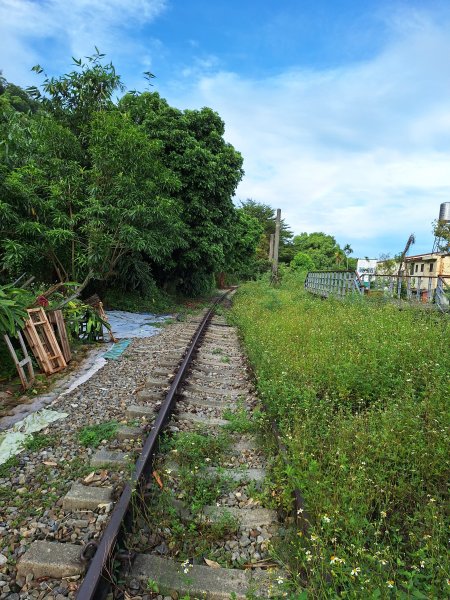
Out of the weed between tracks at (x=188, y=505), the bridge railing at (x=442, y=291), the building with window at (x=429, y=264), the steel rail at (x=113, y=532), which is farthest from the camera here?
the building with window at (x=429, y=264)

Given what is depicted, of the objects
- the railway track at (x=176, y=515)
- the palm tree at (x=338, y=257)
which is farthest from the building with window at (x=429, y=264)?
the palm tree at (x=338, y=257)

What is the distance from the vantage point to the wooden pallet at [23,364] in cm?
566

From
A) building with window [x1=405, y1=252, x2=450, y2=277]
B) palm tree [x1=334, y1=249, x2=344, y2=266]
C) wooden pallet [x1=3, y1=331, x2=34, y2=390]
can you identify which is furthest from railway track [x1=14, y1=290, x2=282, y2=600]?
palm tree [x1=334, y1=249, x2=344, y2=266]

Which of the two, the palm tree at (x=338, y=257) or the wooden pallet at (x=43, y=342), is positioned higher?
the palm tree at (x=338, y=257)

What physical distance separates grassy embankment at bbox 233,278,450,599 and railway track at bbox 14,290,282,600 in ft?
1.07

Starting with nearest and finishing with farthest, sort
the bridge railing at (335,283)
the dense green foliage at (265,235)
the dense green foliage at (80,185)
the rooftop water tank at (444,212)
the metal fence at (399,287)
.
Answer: the dense green foliage at (80,185)
the metal fence at (399,287)
the bridge railing at (335,283)
the rooftop water tank at (444,212)
the dense green foliage at (265,235)

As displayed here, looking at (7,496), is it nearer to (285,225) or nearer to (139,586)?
(139,586)

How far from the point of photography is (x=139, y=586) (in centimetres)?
232

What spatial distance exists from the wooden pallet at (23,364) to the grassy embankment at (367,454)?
3.41 m

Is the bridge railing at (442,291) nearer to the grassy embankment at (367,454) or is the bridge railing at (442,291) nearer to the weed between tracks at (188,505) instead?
the grassy embankment at (367,454)

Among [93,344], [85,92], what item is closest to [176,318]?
[93,344]

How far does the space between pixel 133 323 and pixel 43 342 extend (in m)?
5.01

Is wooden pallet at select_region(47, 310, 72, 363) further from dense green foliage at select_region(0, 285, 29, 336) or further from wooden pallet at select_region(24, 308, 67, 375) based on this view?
dense green foliage at select_region(0, 285, 29, 336)

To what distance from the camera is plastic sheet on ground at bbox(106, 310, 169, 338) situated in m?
10.2
